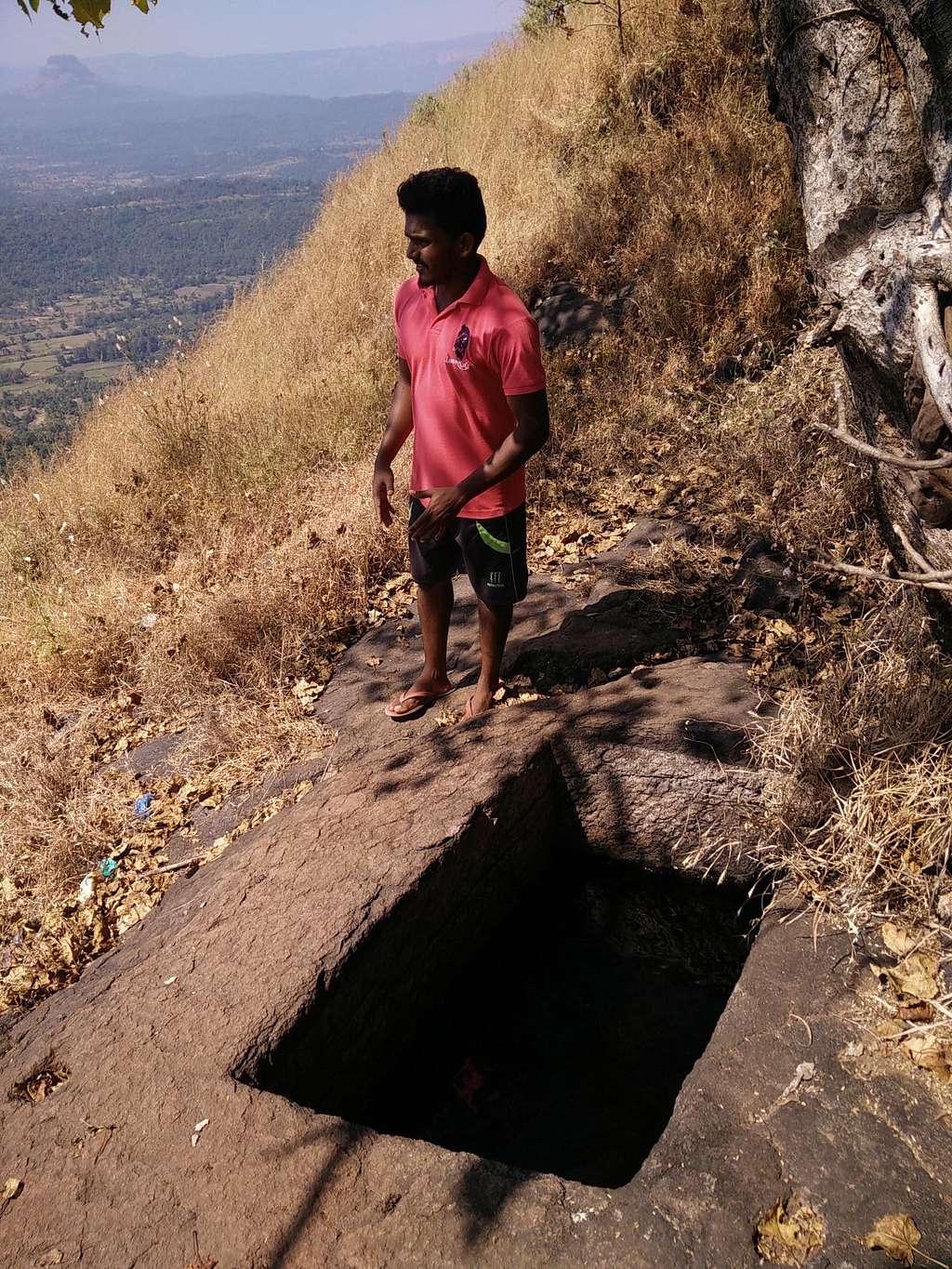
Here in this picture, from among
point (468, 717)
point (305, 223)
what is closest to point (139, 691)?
point (468, 717)

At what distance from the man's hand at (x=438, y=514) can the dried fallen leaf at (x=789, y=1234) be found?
2.17 metres

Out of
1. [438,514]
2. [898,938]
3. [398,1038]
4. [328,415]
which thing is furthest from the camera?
[328,415]

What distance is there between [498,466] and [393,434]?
0.80 meters

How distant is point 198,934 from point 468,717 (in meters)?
1.36

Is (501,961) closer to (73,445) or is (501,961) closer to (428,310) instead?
(428,310)

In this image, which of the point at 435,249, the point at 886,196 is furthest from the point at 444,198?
the point at 886,196

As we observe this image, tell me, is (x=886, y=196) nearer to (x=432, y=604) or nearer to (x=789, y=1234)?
(x=432, y=604)

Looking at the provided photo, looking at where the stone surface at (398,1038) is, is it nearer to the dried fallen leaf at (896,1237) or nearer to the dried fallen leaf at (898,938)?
the dried fallen leaf at (896,1237)

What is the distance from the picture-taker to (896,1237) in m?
1.75

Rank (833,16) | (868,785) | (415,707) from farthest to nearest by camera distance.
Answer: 1. (415,707)
2. (868,785)
3. (833,16)

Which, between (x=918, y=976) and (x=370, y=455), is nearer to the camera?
(x=918, y=976)

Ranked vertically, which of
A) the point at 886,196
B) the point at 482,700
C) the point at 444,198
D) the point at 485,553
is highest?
the point at 444,198

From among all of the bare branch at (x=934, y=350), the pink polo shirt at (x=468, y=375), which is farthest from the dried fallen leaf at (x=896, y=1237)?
the pink polo shirt at (x=468, y=375)

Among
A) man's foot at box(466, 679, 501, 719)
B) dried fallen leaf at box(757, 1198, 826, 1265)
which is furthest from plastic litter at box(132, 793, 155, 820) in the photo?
dried fallen leaf at box(757, 1198, 826, 1265)
